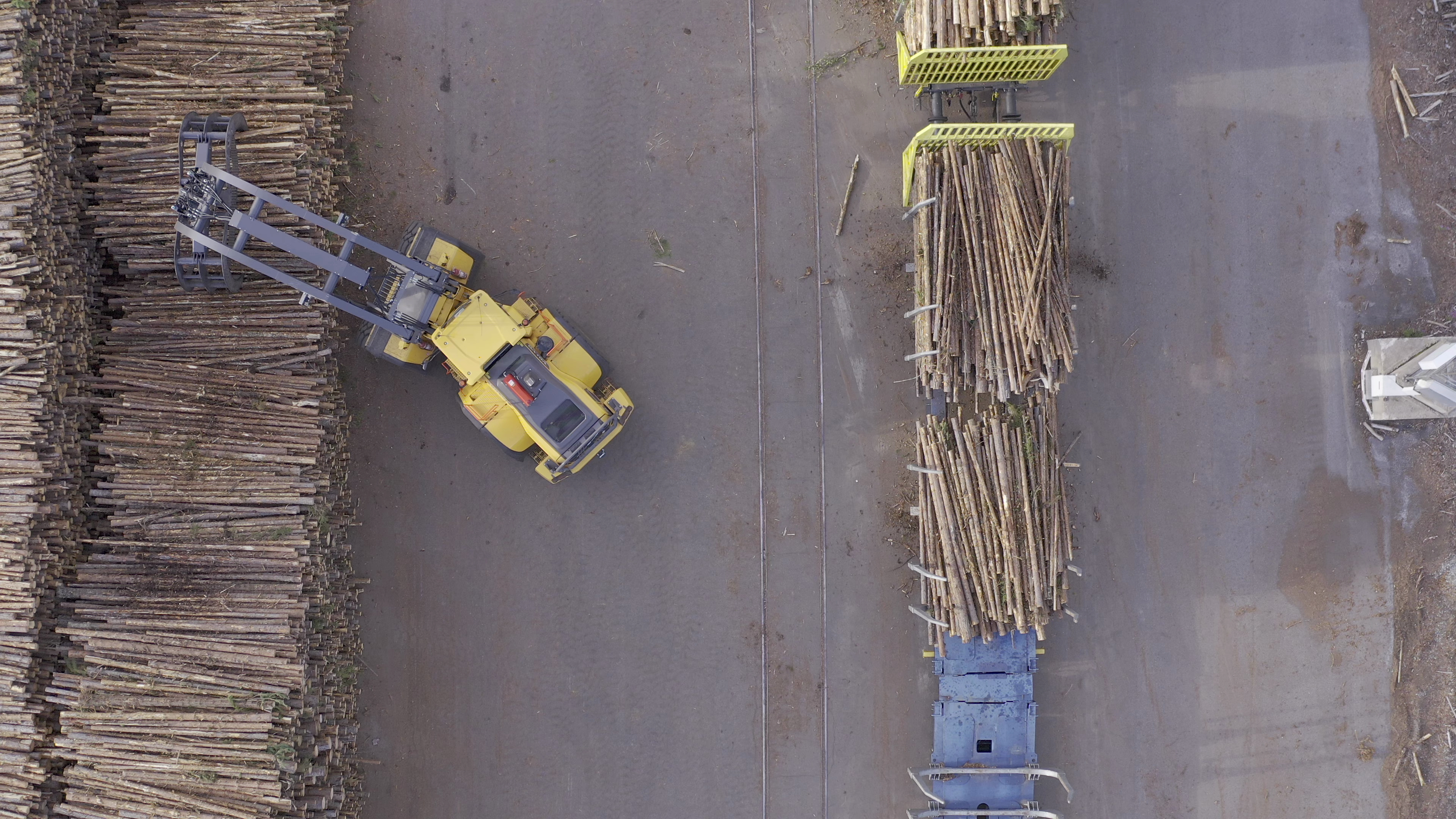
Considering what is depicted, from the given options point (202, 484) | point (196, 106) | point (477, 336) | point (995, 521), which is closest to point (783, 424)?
point (995, 521)

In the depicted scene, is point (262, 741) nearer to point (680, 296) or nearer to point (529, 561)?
point (529, 561)

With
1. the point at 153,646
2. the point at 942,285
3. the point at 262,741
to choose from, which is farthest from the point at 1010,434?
the point at 153,646

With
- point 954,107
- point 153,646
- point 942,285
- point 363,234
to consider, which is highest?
point 954,107

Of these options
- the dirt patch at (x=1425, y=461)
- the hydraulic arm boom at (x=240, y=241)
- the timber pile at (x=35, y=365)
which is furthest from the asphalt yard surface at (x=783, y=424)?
the timber pile at (x=35, y=365)

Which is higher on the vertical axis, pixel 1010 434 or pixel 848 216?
pixel 848 216

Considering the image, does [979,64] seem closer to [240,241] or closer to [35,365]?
[240,241]

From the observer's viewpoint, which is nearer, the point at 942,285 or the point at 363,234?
the point at 942,285
